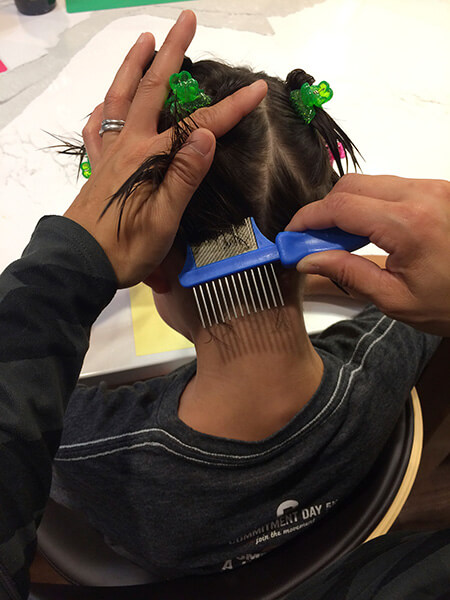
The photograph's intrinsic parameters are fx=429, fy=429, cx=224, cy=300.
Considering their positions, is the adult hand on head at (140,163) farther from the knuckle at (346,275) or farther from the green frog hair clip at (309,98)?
the knuckle at (346,275)

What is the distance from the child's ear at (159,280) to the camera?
0.59 m

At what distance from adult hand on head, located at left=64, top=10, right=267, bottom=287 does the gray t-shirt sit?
0.76 feet

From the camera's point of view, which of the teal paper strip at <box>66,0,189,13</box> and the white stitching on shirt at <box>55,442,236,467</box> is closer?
the white stitching on shirt at <box>55,442,236,467</box>

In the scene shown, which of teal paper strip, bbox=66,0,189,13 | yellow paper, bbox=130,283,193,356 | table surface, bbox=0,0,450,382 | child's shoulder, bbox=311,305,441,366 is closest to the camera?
child's shoulder, bbox=311,305,441,366

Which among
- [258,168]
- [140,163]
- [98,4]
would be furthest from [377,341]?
[98,4]

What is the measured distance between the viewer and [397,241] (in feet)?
1.50

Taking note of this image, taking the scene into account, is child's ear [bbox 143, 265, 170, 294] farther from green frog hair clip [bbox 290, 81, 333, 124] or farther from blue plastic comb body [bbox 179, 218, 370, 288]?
green frog hair clip [bbox 290, 81, 333, 124]

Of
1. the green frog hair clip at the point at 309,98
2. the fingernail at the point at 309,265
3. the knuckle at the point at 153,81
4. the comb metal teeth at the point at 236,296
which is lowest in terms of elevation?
the comb metal teeth at the point at 236,296

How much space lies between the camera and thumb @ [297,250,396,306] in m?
0.48

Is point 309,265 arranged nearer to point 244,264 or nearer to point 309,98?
point 244,264

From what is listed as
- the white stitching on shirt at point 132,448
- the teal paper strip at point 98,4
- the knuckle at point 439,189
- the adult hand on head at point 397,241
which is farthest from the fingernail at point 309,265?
the teal paper strip at point 98,4

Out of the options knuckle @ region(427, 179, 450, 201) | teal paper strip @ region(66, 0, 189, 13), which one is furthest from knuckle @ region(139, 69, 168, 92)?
teal paper strip @ region(66, 0, 189, 13)

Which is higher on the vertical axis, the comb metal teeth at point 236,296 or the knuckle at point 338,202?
the knuckle at point 338,202

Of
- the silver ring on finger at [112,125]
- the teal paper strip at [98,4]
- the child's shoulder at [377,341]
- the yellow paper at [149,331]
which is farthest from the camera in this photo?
the teal paper strip at [98,4]
